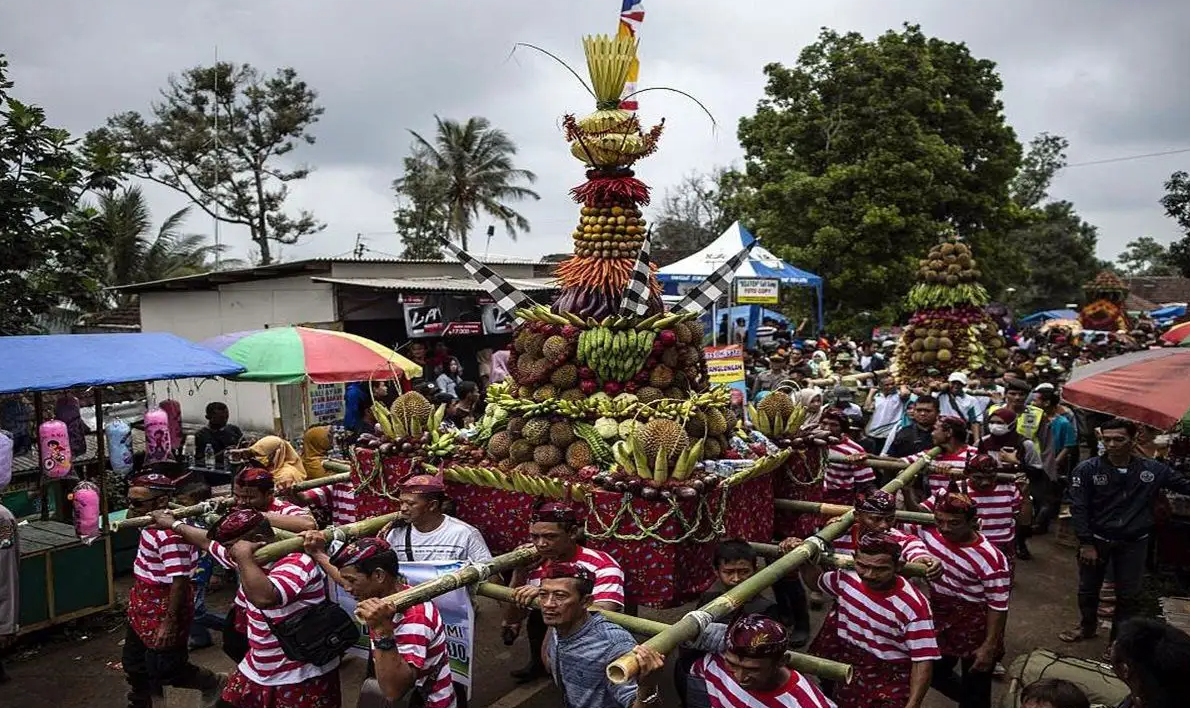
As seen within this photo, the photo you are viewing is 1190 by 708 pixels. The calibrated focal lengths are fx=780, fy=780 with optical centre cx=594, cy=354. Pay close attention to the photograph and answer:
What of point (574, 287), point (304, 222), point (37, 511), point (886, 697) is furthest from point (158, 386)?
point (886, 697)

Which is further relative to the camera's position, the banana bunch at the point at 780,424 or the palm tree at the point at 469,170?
the palm tree at the point at 469,170

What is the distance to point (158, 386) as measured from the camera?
16359 mm

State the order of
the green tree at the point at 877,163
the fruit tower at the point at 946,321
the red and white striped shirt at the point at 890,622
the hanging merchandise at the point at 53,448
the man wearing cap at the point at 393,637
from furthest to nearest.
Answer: the green tree at the point at 877,163 < the fruit tower at the point at 946,321 < the hanging merchandise at the point at 53,448 < the red and white striped shirt at the point at 890,622 < the man wearing cap at the point at 393,637

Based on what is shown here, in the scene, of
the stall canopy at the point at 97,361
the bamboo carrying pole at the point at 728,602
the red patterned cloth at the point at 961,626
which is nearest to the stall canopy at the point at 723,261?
the stall canopy at the point at 97,361

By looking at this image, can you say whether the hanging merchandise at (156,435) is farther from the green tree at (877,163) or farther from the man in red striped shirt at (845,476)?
the green tree at (877,163)

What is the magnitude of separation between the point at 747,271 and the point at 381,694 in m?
11.5

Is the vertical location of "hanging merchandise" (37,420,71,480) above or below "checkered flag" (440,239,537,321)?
below

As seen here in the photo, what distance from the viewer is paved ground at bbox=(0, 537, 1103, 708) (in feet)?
17.5

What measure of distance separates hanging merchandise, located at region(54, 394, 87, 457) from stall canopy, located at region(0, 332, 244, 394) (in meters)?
1.85

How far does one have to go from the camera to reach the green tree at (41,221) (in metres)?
9.32

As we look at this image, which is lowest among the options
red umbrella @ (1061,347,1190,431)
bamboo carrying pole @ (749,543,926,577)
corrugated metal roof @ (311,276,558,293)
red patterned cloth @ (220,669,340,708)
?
red patterned cloth @ (220,669,340,708)

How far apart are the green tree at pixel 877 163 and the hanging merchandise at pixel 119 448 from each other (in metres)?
16.7

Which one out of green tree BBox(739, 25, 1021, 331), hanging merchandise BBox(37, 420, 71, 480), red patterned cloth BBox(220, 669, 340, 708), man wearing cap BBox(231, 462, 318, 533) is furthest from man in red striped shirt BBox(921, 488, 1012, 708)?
green tree BBox(739, 25, 1021, 331)

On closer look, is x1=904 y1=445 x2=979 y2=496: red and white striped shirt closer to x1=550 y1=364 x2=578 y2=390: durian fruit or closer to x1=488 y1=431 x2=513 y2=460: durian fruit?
x1=550 y1=364 x2=578 y2=390: durian fruit
